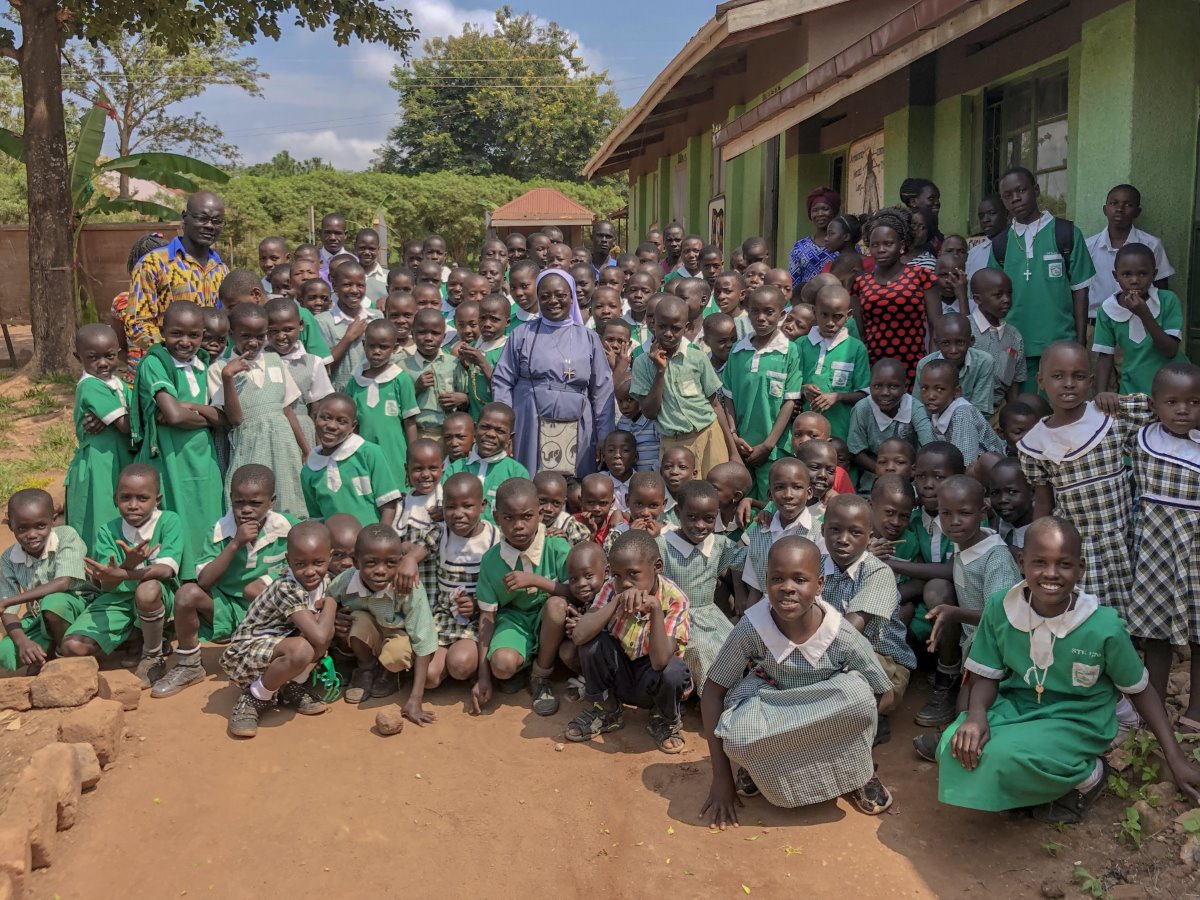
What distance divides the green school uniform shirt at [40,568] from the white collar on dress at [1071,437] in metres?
3.77

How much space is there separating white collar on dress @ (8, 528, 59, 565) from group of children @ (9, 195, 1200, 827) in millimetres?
17

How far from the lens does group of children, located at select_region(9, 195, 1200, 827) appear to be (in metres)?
3.02

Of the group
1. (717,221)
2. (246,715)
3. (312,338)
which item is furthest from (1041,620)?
(717,221)

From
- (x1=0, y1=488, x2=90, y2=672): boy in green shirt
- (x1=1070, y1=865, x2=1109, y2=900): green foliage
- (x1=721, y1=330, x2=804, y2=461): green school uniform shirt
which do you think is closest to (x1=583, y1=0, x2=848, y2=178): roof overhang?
(x1=721, y1=330, x2=804, y2=461): green school uniform shirt

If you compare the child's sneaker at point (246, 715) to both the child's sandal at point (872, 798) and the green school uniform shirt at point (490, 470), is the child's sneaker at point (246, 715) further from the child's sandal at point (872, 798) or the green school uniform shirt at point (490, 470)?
the child's sandal at point (872, 798)

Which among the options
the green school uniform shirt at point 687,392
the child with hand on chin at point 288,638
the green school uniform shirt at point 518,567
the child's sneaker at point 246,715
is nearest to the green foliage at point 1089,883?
the green school uniform shirt at point 518,567

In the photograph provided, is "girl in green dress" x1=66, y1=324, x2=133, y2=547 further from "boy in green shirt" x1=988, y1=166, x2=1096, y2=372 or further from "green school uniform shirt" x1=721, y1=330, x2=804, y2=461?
"boy in green shirt" x1=988, y1=166, x2=1096, y2=372

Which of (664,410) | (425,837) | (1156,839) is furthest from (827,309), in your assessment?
(425,837)

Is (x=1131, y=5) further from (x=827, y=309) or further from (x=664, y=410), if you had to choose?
(x=664, y=410)

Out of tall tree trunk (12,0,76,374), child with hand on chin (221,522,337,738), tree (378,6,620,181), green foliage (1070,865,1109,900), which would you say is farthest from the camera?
tree (378,6,620,181)

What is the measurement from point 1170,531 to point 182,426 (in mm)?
3895

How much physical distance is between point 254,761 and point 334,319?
276 centimetres

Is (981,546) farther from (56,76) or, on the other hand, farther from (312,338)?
(56,76)

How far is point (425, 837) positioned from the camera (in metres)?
3.05
